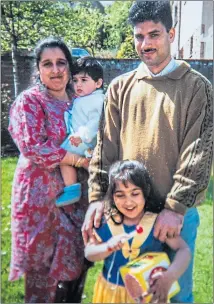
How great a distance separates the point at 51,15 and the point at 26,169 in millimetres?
880

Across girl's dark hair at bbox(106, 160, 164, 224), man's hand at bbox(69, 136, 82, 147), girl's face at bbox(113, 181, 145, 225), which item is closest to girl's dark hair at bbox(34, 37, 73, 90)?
man's hand at bbox(69, 136, 82, 147)

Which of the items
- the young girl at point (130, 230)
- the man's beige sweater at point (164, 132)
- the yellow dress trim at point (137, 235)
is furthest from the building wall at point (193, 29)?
the yellow dress trim at point (137, 235)

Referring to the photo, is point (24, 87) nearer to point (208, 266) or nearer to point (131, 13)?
point (131, 13)

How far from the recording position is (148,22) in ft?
10.3

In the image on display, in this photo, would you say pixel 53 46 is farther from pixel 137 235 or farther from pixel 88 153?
pixel 137 235

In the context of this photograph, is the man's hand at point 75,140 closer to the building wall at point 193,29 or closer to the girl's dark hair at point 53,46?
the girl's dark hair at point 53,46

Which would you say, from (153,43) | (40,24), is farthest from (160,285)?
(40,24)

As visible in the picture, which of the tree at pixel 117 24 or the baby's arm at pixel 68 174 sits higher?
the tree at pixel 117 24

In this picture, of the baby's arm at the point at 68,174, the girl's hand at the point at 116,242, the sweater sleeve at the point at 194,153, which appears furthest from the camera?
the baby's arm at the point at 68,174

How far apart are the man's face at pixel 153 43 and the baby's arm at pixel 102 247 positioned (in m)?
0.93

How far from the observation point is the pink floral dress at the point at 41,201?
10.8ft

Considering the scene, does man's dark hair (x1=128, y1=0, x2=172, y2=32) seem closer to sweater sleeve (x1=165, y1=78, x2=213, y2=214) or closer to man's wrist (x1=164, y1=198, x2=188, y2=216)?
sweater sleeve (x1=165, y1=78, x2=213, y2=214)

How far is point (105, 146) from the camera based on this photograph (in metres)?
3.28

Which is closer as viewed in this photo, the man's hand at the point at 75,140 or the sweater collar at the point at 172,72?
the sweater collar at the point at 172,72
